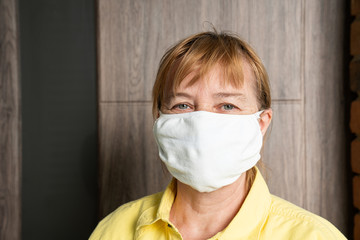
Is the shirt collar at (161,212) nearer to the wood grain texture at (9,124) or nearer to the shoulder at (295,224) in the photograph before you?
the shoulder at (295,224)

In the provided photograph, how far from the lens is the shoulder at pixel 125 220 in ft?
4.34

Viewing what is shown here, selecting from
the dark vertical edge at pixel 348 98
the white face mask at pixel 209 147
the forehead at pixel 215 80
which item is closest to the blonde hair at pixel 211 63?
the forehead at pixel 215 80

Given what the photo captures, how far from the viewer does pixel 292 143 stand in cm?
179

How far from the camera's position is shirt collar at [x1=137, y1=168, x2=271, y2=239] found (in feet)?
3.68

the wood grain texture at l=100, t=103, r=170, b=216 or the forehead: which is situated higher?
the forehead

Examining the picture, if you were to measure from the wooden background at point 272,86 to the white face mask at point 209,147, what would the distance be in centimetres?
67

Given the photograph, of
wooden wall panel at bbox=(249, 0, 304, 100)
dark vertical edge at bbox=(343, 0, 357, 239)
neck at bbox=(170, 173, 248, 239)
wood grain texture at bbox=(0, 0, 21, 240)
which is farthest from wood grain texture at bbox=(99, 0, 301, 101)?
neck at bbox=(170, 173, 248, 239)

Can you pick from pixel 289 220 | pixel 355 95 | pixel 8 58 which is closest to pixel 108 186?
pixel 8 58

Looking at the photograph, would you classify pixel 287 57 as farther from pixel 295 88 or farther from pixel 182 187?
pixel 182 187

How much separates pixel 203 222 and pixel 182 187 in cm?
14

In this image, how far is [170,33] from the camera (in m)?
1.81

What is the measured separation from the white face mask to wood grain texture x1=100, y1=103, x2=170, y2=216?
668mm

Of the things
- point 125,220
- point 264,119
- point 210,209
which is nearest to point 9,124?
point 125,220

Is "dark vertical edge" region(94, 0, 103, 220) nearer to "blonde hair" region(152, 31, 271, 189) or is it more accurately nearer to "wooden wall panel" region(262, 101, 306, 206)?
"blonde hair" region(152, 31, 271, 189)
